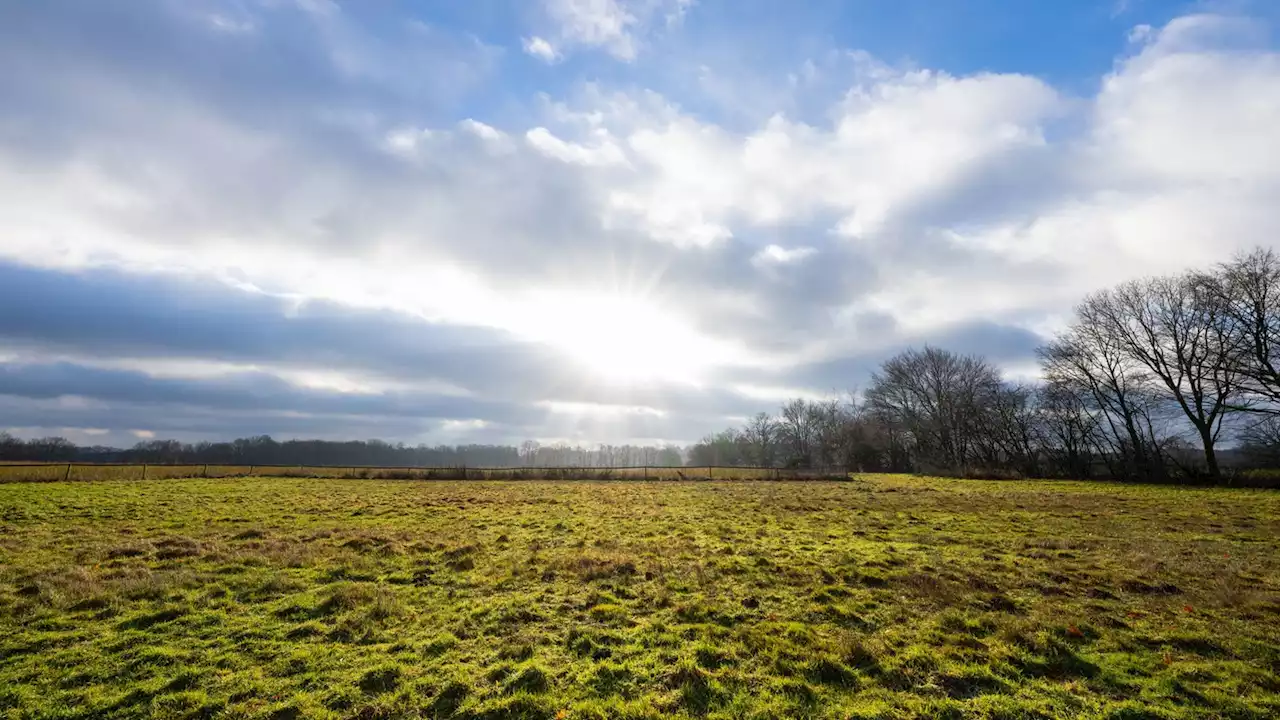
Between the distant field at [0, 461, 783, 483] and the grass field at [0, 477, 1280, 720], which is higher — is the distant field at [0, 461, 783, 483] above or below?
below

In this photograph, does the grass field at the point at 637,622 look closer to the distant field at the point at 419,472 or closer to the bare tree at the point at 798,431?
the distant field at the point at 419,472

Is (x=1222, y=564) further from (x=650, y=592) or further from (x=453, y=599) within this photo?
(x=453, y=599)

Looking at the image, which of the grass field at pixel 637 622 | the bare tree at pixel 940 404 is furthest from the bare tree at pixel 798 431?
the grass field at pixel 637 622

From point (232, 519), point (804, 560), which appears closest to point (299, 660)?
point (804, 560)

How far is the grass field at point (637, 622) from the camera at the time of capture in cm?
573

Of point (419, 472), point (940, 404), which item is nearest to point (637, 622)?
point (419, 472)

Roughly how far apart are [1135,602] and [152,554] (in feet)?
67.4

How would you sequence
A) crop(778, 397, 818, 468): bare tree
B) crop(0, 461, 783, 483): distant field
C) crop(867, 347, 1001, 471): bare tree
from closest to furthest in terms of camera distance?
crop(0, 461, 783, 483): distant field
crop(867, 347, 1001, 471): bare tree
crop(778, 397, 818, 468): bare tree

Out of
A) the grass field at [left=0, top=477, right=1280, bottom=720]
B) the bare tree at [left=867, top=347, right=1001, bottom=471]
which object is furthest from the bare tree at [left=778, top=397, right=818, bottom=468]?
the grass field at [left=0, top=477, right=1280, bottom=720]

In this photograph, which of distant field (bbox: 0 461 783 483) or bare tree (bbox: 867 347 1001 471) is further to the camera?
bare tree (bbox: 867 347 1001 471)

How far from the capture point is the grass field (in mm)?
5734

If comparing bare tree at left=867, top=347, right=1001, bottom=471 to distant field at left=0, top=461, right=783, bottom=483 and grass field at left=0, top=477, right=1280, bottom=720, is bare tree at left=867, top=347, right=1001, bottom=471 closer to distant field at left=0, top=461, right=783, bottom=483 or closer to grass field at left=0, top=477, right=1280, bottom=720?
distant field at left=0, top=461, right=783, bottom=483

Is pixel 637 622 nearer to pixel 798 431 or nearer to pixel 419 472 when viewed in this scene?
pixel 419 472

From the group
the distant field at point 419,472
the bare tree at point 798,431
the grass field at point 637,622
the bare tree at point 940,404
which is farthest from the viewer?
the bare tree at point 798,431
